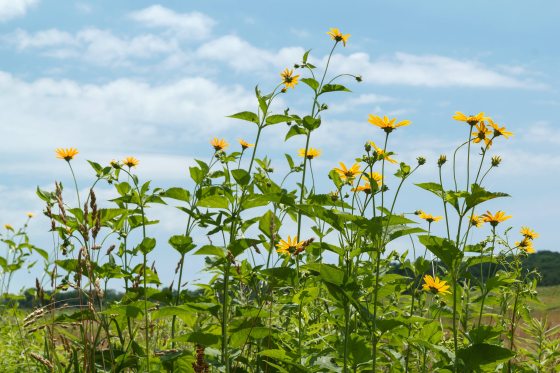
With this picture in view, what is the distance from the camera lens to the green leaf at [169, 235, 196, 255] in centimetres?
305

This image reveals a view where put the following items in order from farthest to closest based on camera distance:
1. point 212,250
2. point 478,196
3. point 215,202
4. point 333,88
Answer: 1. point 333,88
2. point 215,202
3. point 212,250
4. point 478,196

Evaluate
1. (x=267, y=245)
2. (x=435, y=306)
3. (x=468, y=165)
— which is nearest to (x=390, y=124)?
(x=468, y=165)

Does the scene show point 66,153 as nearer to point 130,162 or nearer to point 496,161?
point 130,162

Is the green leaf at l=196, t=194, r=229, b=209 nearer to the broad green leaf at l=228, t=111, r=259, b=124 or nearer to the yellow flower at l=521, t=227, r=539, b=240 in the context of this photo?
the broad green leaf at l=228, t=111, r=259, b=124

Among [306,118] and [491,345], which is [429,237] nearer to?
[491,345]

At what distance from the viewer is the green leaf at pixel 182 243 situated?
120 inches

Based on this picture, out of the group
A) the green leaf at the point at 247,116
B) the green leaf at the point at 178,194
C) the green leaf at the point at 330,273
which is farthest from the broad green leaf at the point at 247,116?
the green leaf at the point at 330,273

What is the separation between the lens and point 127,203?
11.0 ft

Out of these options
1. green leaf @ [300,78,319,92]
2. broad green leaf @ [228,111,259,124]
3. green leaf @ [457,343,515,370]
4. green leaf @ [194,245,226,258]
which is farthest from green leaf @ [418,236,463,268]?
green leaf @ [300,78,319,92]

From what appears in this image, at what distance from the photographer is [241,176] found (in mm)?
2938

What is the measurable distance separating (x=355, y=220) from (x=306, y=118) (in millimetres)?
993

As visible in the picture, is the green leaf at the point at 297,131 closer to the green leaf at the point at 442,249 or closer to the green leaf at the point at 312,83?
the green leaf at the point at 312,83

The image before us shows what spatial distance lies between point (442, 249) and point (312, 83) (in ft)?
4.33

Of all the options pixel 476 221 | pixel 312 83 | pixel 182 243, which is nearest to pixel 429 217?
pixel 476 221
